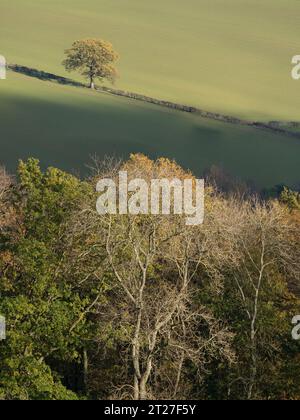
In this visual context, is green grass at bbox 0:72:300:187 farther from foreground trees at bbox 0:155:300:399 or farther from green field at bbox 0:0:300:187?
foreground trees at bbox 0:155:300:399

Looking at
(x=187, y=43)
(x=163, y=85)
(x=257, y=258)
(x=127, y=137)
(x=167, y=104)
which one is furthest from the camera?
(x=187, y=43)

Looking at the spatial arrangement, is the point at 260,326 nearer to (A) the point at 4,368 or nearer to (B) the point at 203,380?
(B) the point at 203,380

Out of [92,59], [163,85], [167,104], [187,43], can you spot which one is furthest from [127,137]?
[187,43]

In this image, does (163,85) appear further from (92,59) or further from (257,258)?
(257,258)

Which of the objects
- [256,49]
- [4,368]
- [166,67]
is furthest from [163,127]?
[4,368]

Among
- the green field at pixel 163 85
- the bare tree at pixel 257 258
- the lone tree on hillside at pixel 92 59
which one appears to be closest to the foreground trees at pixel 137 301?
the bare tree at pixel 257 258
